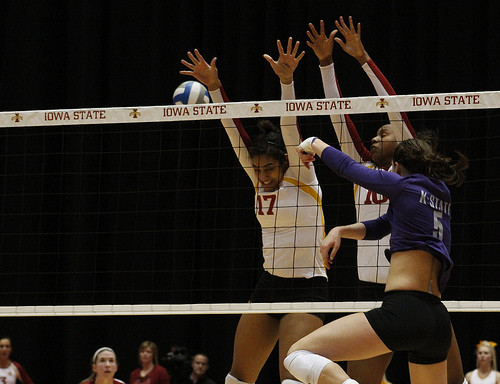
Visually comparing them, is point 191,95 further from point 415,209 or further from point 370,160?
point 415,209

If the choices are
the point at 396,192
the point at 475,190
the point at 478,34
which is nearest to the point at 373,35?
the point at 478,34

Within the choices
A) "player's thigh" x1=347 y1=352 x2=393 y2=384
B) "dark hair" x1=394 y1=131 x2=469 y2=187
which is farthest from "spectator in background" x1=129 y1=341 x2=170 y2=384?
"dark hair" x1=394 y1=131 x2=469 y2=187

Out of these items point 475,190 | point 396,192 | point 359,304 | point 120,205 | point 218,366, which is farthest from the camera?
point 120,205

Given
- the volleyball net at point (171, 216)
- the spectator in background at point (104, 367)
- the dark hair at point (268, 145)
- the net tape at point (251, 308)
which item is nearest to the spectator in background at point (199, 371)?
the volleyball net at point (171, 216)

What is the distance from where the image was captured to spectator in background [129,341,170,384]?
9.46 metres

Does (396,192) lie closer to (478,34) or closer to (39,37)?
(478,34)

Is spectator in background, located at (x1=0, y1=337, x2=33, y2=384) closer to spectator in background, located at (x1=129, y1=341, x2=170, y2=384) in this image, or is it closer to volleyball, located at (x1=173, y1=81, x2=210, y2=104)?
spectator in background, located at (x1=129, y1=341, x2=170, y2=384)

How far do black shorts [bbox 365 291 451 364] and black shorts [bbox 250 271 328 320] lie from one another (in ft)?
4.40

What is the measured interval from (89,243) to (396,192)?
7888 mm

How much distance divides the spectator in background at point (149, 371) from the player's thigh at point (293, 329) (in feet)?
15.7

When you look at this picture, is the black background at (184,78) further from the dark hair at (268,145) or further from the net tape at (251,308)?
the dark hair at (268,145)

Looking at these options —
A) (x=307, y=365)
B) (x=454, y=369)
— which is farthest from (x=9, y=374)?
(x=307, y=365)

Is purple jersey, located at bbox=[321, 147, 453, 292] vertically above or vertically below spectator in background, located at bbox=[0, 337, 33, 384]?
above

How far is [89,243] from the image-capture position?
11.2 m
